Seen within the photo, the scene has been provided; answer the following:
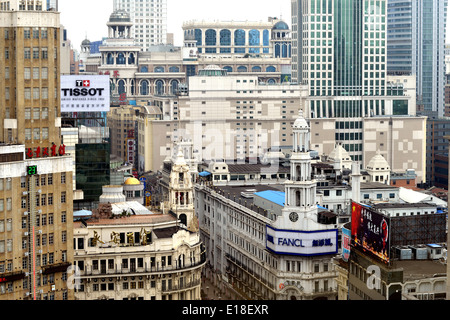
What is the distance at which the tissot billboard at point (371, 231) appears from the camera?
281ft

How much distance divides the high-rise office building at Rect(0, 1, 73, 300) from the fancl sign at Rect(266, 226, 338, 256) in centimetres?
3216

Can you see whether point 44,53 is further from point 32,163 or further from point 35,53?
point 32,163

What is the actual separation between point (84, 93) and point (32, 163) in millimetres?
36062

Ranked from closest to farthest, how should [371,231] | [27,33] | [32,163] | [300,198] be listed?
[32,163] → [27,33] → [371,231] → [300,198]

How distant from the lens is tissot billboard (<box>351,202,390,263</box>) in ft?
281

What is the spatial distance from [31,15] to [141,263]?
29911 millimetres

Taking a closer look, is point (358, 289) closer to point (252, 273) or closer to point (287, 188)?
point (287, 188)

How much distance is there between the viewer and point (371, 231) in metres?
89.8

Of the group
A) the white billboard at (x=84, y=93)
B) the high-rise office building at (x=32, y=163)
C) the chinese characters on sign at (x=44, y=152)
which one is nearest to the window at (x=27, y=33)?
the high-rise office building at (x=32, y=163)

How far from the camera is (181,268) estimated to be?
3720 inches

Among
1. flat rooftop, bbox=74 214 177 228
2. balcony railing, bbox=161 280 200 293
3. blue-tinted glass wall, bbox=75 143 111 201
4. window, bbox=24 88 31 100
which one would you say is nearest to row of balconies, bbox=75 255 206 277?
balcony railing, bbox=161 280 200 293

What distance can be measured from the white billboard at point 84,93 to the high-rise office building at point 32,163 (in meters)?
28.9

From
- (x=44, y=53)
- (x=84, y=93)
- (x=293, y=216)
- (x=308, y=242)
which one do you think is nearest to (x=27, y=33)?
(x=44, y=53)
